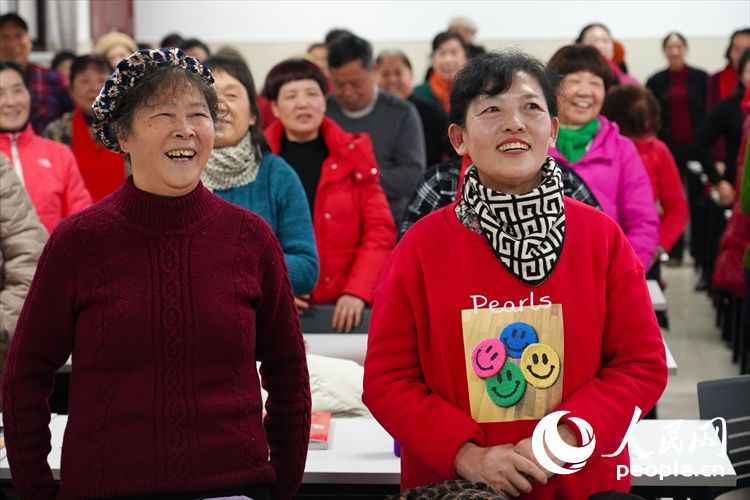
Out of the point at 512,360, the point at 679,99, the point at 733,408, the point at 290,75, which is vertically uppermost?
the point at 290,75

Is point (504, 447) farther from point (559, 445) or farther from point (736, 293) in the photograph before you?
point (736, 293)

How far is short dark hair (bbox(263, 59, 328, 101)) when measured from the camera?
172 inches

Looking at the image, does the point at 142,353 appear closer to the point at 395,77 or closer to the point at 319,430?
the point at 319,430

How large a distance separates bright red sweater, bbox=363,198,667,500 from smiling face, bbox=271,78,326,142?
2.06m

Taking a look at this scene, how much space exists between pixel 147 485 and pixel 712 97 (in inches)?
343

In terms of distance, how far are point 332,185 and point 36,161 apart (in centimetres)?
134

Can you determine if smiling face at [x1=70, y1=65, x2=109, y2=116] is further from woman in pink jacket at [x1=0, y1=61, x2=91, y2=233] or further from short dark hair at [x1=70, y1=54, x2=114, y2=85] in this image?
woman in pink jacket at [x1=0, y1=61, x2=91, y2=233]

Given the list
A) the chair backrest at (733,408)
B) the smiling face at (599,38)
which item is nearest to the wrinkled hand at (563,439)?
the chair backrest at (733,408)

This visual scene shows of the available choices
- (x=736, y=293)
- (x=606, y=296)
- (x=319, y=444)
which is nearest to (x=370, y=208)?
(x=319, y=444)

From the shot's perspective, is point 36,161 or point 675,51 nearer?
point 36,161

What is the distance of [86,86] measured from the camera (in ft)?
19.3

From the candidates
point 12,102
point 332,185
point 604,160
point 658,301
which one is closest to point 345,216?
point 332,185

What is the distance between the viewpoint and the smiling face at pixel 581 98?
4.37 m

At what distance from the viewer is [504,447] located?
219 cm
